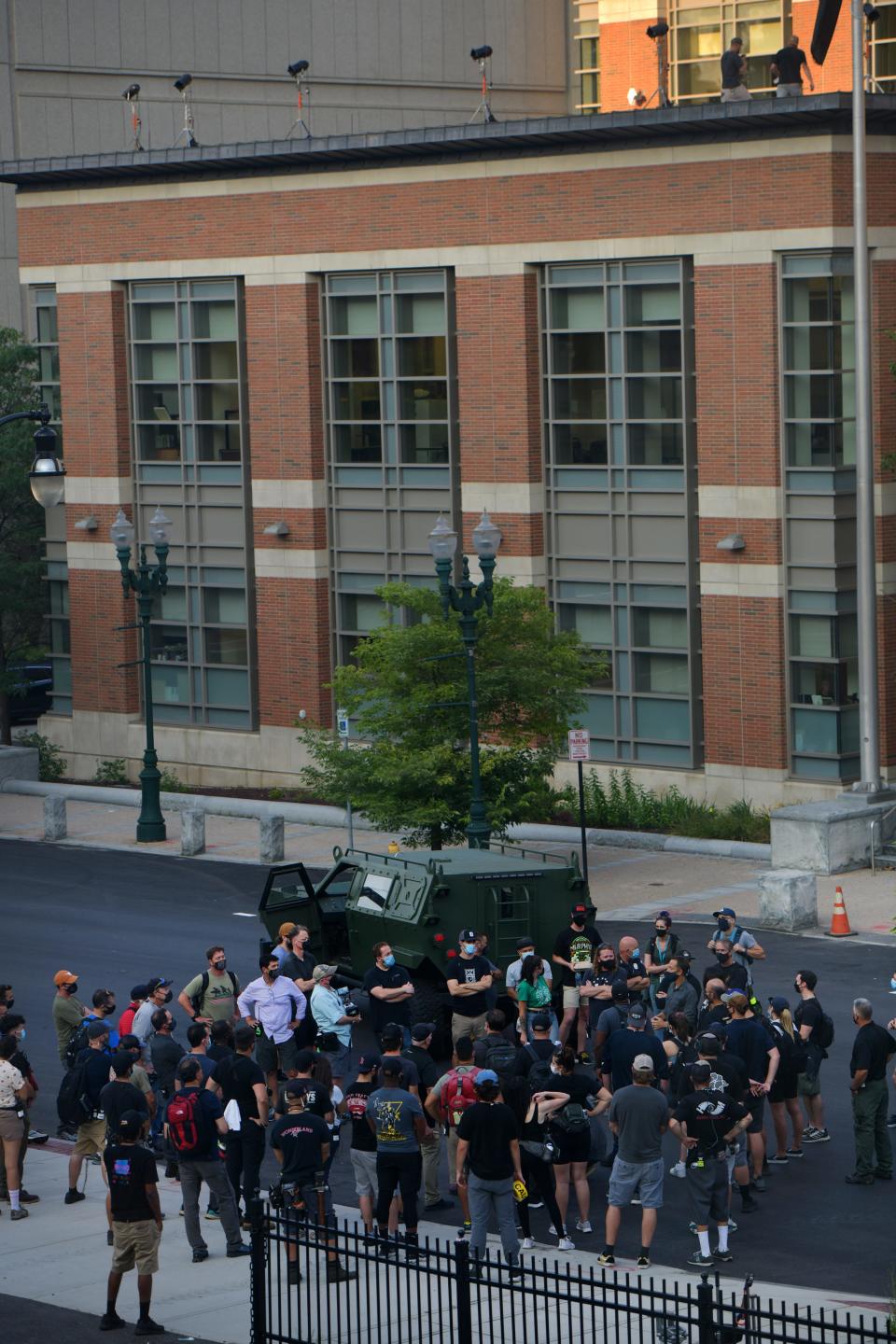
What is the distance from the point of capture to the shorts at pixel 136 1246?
14.7 metres

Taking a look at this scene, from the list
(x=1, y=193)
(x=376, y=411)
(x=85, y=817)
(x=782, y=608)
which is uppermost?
(x=1, y=193)

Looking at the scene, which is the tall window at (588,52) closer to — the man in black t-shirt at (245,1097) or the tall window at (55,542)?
the tall window at (55,542)

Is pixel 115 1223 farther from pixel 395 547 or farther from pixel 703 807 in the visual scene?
pixel 395 547

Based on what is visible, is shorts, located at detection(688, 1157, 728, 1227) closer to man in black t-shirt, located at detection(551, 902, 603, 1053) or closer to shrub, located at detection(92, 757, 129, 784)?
man in black t-shirt, located at detection(551, 902, 603, 1053)

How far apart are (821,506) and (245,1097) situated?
19732mm

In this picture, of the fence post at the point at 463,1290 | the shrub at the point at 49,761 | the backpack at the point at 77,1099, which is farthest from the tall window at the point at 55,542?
the fence post at the point at 463,1290

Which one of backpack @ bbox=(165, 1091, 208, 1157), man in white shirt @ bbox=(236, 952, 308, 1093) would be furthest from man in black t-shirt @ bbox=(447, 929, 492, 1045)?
backpack @ bbox=(165, 1091, 208, 1157)

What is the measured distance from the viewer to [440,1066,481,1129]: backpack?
15.9 metres

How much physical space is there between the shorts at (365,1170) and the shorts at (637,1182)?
5.64 feet

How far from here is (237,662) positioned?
41.7m

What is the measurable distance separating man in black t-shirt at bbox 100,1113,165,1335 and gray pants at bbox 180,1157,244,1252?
3.39 ft

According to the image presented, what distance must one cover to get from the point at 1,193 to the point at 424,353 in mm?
22499

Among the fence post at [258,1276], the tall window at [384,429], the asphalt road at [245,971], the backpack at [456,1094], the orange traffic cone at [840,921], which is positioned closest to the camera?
the fence post at [258,1276]

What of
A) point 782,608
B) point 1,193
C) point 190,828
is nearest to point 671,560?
point 782,608
